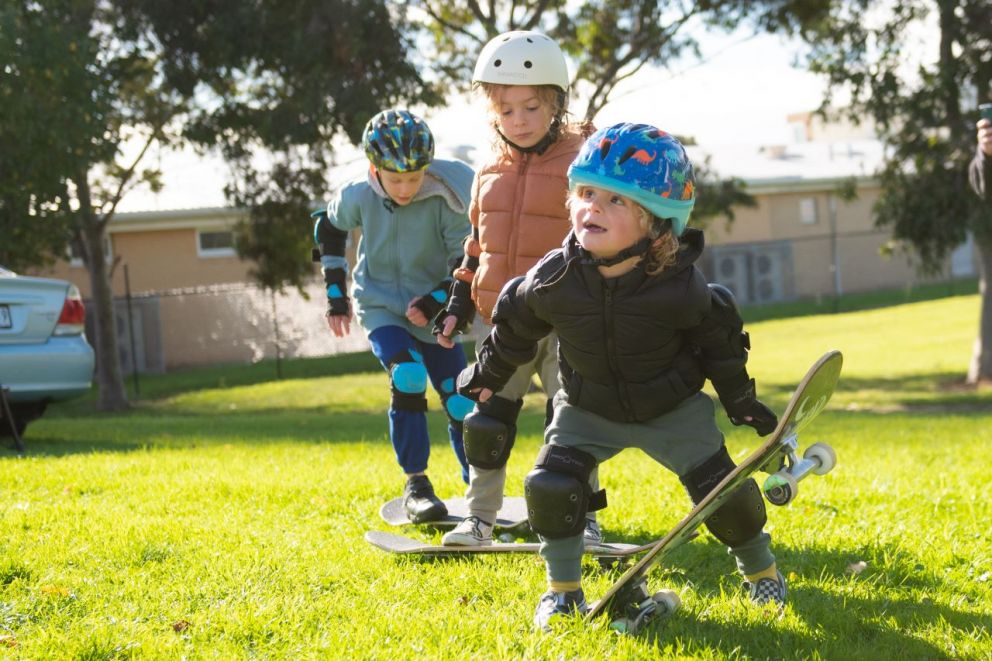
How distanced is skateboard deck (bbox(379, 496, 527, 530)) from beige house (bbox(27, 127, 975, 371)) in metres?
13.9

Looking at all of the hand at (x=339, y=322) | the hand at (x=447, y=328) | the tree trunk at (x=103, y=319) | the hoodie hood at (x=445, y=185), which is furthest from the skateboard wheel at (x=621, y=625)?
the tree trunk at (x=103, y=319)

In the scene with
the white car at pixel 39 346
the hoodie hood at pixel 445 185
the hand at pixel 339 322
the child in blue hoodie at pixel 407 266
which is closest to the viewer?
the child in blue hoodie at pixel 407 266

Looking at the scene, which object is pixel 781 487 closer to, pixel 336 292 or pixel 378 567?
pixel 378 567

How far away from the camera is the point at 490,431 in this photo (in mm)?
4422

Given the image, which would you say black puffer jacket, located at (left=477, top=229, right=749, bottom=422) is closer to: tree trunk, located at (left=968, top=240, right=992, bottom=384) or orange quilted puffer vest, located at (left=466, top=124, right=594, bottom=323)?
orange quilted puffer vest, located at (left=466, top=124, right=594, bottom=323)

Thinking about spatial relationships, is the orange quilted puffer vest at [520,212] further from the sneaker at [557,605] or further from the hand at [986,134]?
the hand at [986,134]

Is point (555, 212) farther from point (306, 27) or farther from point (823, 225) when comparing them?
point (823, 225)

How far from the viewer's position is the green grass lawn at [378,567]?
11.0 ft

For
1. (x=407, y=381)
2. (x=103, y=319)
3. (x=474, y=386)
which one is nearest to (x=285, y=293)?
(x=103, y=319)

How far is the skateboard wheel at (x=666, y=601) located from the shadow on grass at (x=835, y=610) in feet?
0.15

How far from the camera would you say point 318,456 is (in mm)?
7617

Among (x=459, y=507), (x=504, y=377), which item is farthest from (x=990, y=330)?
(x=504, y=377)

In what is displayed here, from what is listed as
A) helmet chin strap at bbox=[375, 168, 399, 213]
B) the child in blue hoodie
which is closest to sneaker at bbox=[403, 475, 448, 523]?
the child in blue hoodie

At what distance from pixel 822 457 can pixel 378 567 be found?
171 centimetres
